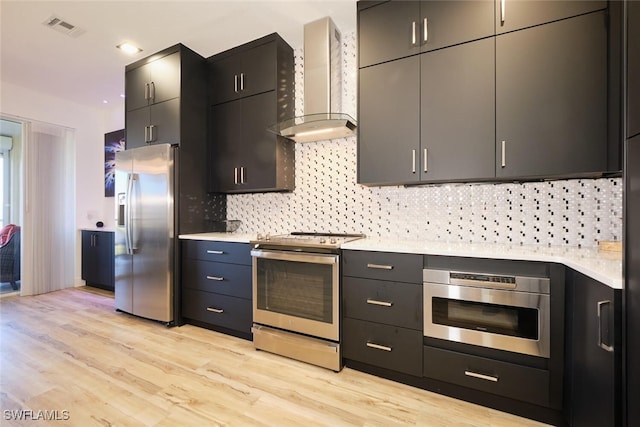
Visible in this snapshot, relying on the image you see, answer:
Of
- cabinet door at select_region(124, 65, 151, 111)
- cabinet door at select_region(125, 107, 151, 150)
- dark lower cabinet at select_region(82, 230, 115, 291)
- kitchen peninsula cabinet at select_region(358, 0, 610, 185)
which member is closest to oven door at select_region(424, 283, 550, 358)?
kitchen peninsula cabinet at select_region(358, 0, 610, 185)

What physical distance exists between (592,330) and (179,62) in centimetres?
361

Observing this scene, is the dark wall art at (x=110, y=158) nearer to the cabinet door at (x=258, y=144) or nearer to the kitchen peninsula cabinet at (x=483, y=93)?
the cabinet door at (x=258, y=144)

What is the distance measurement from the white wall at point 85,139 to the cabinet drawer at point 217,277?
2.78 m

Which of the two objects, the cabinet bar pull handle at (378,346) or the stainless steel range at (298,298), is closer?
the cabinet bar pull handle at (378,346)

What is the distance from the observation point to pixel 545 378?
4.90ft

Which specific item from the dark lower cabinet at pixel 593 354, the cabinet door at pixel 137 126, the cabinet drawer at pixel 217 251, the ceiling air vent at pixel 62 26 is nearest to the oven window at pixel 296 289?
the cabinet drawer at pixel 217 251

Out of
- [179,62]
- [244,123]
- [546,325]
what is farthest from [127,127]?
[546,325]

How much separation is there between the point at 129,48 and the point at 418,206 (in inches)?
131

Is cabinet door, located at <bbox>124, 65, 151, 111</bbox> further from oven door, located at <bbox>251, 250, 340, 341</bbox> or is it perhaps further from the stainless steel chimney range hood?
oven door, located at <bbox>251, 250, 340, 341</bbox>

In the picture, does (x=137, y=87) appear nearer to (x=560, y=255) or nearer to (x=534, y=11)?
(x=534, y=11)

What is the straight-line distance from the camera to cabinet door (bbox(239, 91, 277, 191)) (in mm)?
2703

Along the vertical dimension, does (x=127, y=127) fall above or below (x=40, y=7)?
below

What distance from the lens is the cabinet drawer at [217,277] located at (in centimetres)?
249

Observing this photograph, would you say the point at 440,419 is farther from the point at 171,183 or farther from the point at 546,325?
the point at 171,183
